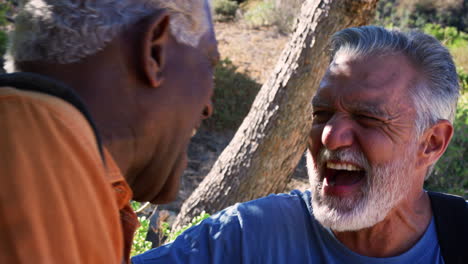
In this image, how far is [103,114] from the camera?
1.22 metres

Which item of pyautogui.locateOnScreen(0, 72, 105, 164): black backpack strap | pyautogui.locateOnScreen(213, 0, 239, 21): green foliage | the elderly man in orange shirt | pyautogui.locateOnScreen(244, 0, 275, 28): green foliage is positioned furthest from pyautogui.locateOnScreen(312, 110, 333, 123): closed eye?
pyautogui.locateOnScreen(213, 0, 239, 21): green foliage

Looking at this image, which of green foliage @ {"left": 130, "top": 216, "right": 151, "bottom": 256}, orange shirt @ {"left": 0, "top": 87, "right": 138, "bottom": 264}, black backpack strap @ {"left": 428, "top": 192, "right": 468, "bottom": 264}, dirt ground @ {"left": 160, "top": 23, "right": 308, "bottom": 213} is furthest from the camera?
dirt ground @ {"left": 160, "top": 23, "right": 308, "bottom": 213}

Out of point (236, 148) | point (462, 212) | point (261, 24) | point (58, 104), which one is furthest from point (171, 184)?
point (261, 24)

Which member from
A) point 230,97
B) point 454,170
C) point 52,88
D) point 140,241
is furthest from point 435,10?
point 52,88

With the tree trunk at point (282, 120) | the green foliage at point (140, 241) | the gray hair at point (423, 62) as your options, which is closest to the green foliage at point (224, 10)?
the tree trunk at point (282, 120)

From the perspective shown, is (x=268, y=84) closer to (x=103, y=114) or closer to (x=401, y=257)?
(x=401, y=257)

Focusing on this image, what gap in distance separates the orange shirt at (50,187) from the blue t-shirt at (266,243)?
1.25m

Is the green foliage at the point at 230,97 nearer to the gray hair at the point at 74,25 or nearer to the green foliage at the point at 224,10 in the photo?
the green foliage at the point at 224,10

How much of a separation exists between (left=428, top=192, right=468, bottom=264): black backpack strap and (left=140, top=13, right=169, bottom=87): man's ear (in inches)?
61.1

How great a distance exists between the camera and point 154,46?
1292 mm

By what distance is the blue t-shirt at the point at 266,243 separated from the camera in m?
2.30

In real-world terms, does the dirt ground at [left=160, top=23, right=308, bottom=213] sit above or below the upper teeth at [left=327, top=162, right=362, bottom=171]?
below

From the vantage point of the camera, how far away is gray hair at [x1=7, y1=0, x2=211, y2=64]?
4.06ft

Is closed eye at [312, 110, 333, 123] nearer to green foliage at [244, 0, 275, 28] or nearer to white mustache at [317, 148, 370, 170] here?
white mustache at [317, 148, 370, 170]
